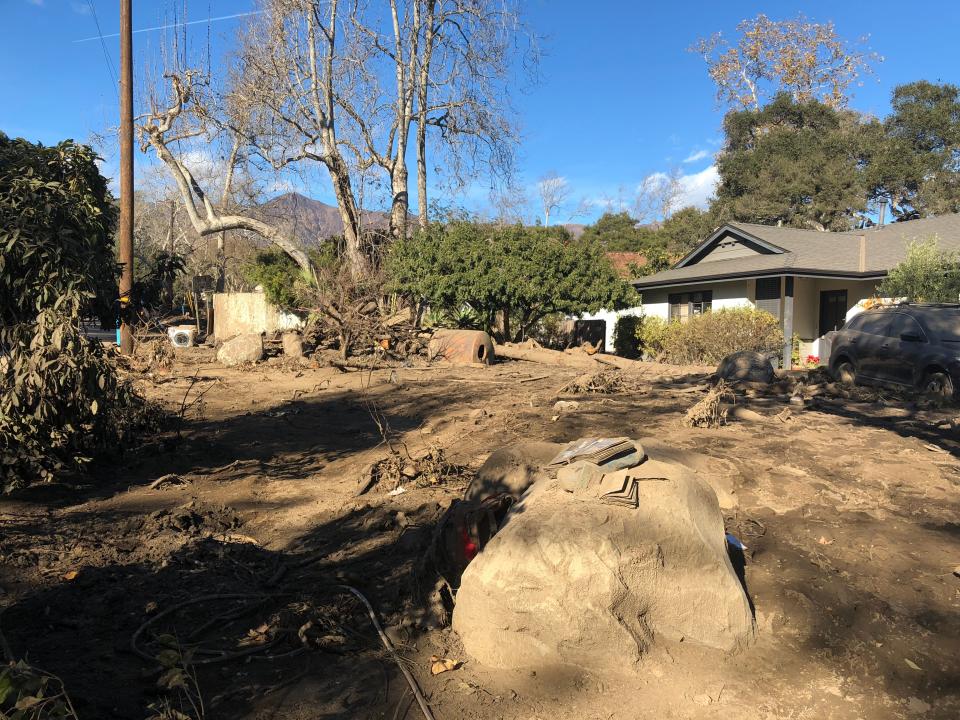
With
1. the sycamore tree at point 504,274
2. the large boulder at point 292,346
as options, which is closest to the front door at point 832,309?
the sycamore tree at point 504,274

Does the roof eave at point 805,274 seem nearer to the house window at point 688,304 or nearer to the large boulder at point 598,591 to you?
the house window at point 688,304

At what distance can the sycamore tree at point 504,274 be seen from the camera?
17.6 metres

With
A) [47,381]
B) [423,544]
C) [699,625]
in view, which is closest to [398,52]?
[47,381]

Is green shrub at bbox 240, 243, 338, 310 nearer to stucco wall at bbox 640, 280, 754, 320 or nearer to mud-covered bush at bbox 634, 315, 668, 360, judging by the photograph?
mud-covered bush at bbox 634, 315, 668, 360

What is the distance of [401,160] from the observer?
23.5 m

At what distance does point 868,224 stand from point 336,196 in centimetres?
2614

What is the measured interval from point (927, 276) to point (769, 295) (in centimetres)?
461

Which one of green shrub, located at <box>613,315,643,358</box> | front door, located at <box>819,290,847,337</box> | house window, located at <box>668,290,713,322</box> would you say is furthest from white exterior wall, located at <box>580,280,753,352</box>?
front door, located at <box>819,290,847,337</box>

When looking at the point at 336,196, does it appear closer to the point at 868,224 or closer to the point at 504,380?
the point at 504,380

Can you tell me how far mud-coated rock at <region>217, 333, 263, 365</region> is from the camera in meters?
15.5

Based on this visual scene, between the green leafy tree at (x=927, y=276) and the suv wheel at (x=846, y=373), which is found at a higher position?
the green leafy tree at (x=927, y=276)

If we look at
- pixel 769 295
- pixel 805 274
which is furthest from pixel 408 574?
pixel 769 295

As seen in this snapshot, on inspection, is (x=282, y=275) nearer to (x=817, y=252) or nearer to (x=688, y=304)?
(x=688, y=304)

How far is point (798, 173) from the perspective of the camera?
32.8 m
